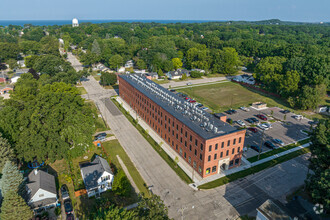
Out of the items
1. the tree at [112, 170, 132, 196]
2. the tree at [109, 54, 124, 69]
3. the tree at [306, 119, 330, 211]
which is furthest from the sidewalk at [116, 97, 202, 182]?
the tree at [109, 54, 124, 69]

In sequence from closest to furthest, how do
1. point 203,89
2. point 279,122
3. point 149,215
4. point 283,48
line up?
point 149,215, point 279,122, point 203,89, point 283,48

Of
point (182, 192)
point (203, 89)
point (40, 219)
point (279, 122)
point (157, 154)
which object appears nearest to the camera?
point (40, 219)

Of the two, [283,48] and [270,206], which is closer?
[270,206]

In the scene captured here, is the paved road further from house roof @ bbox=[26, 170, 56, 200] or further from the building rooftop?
house roof @ bbox=[26, 170, 56, 200]

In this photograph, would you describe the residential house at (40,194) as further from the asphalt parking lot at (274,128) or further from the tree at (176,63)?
the tree at (176,63)

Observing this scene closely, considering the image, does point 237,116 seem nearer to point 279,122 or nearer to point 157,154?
point 279,122

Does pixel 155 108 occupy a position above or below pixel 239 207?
above

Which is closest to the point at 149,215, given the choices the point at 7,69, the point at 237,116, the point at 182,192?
the point at 182,192
